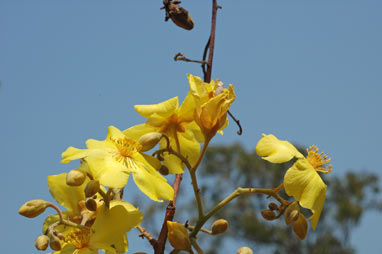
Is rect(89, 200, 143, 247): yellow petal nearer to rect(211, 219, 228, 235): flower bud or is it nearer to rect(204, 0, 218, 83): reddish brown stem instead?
rect(211, 219, 228, 235): flower bud

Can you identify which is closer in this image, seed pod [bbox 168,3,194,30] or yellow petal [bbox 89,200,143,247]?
yellow petal [bbox 89,200,143,247]

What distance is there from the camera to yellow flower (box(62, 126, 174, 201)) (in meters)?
0.64

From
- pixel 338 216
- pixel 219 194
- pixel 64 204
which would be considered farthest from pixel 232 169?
pixel 64 204

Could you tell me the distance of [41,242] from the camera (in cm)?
63

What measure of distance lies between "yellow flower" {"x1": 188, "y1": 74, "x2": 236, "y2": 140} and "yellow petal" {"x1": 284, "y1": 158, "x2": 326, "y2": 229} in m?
0.12

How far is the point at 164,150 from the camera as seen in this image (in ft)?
2.34

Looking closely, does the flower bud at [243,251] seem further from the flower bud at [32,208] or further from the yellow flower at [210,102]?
the flower bud at [32,208]

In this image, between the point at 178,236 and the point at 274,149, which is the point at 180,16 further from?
the point at 178,236

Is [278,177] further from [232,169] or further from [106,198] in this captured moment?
[106,198]

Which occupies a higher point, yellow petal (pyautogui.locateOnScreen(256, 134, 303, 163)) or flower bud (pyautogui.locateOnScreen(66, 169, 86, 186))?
yellow petal (pyautogui.locateOnScreen(256, 134, 303, 163))

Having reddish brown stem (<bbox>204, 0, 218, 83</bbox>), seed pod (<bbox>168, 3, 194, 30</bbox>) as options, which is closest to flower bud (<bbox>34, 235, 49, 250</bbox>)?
reddish brown stem (<bbox>204, 0, 218, 83</bbox>)

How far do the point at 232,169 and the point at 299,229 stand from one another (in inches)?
423

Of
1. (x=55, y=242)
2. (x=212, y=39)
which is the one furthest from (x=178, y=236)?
(x=212, y=39)

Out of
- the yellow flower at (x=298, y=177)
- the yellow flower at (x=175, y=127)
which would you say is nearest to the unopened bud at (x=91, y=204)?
the yellow flower at (x=175, y=127)
